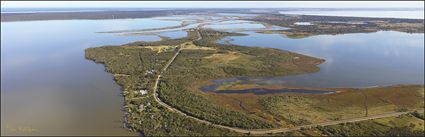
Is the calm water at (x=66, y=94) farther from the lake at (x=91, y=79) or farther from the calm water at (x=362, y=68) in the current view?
the calm water at (x=362, y=68)

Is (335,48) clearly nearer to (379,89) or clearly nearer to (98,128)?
(379,89)

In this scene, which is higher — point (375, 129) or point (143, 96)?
point (143, 96)

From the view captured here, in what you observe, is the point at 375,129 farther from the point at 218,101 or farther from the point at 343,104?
the point at 218,101

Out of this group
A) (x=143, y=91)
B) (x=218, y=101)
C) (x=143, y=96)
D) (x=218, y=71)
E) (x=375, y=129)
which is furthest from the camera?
(x=218, y=71)

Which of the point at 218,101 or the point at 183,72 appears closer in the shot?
the point at 218,101

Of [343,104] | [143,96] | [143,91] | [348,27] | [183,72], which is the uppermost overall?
[348,27]

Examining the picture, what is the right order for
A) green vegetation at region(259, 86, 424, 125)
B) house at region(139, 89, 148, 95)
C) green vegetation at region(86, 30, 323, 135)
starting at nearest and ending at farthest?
1. green vegetation at region(86, 30, 323, 135)
2. green vegetation at region(259, 86, 424, 125)
3. house at region(139, 89, 148, 95)

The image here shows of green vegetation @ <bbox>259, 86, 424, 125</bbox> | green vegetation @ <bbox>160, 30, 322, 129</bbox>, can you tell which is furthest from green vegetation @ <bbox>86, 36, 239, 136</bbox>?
green vegetation @ <bbox>259, 86, 424, 125</bbox>

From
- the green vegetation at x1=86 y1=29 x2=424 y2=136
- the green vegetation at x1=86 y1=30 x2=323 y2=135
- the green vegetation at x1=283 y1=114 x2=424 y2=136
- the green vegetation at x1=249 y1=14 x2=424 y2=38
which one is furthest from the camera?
the green vegetation at x1=249 y1=14 x2=424 y2=38

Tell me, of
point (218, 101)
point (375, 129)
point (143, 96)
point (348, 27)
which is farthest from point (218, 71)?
point (348, 27)

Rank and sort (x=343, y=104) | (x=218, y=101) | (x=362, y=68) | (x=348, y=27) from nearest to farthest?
(x=343, y=104) < (x=218, y=101) < (x=362, y=68) < (x=348, y=27)

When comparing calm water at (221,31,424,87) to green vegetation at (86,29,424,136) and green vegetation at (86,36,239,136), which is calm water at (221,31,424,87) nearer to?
green vegetation at (86,29,424,136)
